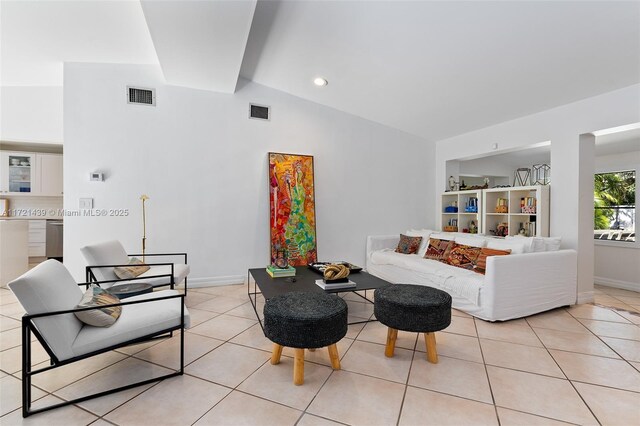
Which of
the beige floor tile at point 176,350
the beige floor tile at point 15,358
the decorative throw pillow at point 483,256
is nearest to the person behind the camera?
the beige floor tile at point 15,358

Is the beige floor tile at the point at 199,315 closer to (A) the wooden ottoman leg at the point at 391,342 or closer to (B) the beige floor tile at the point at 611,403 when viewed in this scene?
(A) the wooden ottoman leg at the point at 391,342

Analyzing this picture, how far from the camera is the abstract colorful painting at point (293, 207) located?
459 cm

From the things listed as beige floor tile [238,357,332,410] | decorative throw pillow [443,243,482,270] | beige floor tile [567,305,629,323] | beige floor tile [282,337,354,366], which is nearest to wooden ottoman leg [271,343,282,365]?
beige floor tile [238,357,332,410]

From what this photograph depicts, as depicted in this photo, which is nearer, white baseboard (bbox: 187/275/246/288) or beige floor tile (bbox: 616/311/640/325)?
beige floor tile (bbox: 616/311/640/325)

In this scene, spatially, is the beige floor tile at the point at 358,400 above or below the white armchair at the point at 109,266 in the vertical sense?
below

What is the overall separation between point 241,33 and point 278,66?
1.15 m

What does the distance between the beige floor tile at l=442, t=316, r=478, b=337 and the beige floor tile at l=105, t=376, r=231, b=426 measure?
6.94ft

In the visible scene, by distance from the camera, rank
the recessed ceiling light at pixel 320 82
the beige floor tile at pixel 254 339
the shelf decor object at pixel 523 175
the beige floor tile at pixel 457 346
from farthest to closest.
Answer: the shelf decor object at pixel 523 175
the recessed ceiling light at pixel 320 82
the beige floor tile at pixel 254 339
the beige floor tile at pixel 457 346

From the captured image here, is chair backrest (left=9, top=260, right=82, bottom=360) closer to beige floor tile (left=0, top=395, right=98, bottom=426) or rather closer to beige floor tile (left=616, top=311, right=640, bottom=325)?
beige floor tile (left=0, top=395, right=98, bottom=426)

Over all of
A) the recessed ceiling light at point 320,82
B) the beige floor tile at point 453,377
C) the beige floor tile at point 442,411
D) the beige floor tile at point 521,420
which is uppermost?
the recessed ceiling light at point 320,82

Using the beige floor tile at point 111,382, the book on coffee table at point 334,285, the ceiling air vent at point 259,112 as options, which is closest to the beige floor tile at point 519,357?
the book on coffee table at point 334,285

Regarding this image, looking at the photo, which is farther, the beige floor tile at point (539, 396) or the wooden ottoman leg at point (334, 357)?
the wooden ottoman leg at point (334, 357)

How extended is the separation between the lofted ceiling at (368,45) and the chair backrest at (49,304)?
86.1 inches

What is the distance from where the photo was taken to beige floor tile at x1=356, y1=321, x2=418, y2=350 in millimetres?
2601
